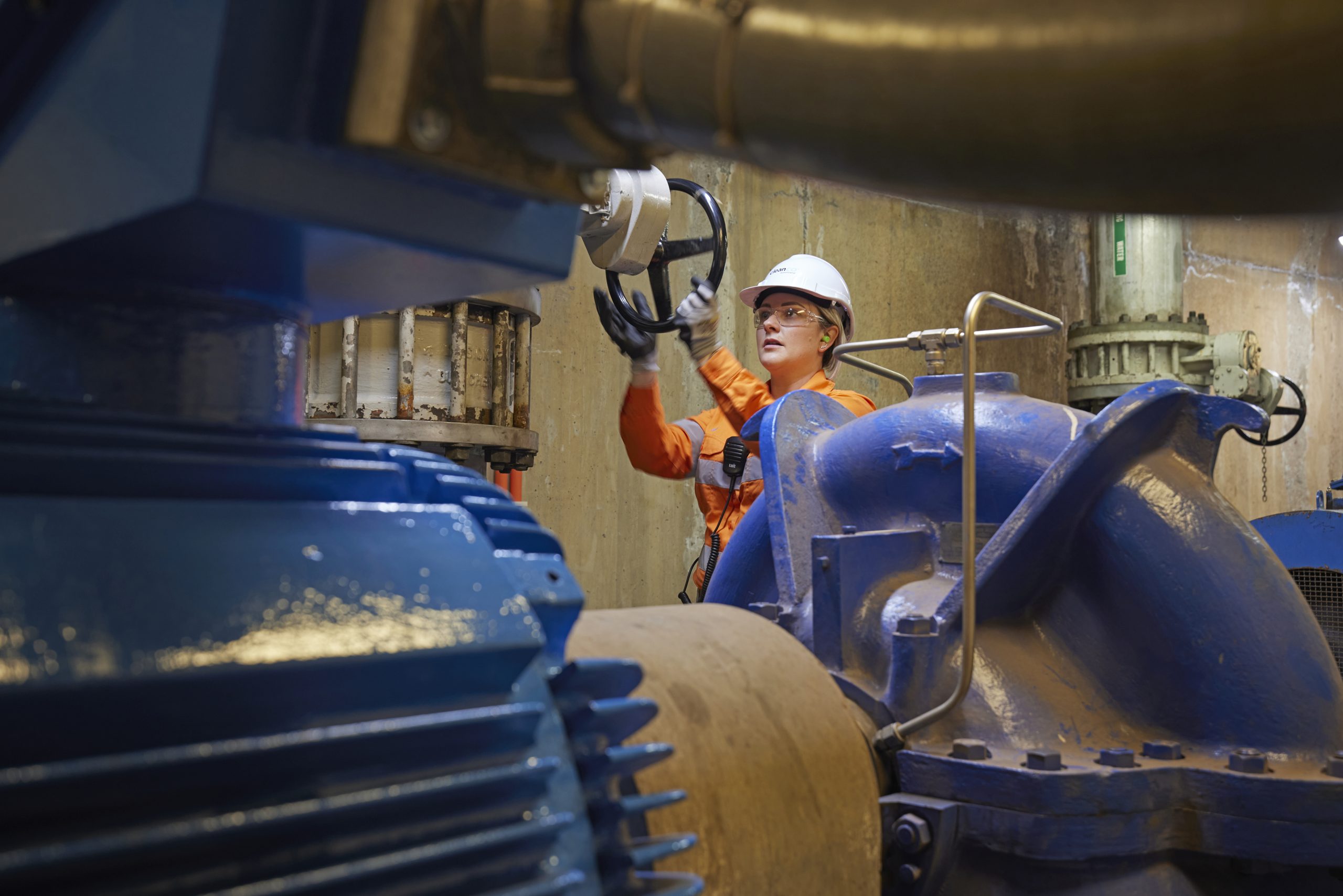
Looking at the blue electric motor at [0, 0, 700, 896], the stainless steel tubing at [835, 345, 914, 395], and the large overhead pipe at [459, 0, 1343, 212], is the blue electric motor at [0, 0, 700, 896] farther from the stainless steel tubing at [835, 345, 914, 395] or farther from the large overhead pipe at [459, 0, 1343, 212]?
the stainless steel tubing at [835, 345, 914, 395]

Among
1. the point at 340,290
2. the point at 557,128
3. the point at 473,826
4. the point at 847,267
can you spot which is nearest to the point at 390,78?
the point at 557,128

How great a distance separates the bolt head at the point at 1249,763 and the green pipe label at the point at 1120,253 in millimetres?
4639

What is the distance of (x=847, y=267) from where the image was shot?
5965 millimetres

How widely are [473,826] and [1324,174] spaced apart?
0.56 meters

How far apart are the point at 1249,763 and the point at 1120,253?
4709mm

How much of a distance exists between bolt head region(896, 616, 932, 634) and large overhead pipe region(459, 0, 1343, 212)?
119cm

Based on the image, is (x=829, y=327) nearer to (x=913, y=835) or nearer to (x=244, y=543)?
(x=913, y=835)

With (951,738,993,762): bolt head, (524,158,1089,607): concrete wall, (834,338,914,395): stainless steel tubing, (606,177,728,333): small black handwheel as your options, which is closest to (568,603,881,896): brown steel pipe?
(951,738,993,762): bolt head

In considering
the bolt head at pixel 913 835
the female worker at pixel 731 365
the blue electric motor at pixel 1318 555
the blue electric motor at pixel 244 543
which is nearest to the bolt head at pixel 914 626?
the bolt head at pixel 913 835

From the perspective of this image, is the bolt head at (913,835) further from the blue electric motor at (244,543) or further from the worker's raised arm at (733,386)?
the worker's raised arm at (733,386)

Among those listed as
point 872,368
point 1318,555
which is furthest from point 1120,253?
point 872,368

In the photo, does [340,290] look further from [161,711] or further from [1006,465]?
[1006,465]

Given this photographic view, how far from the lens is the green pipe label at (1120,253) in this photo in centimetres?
569

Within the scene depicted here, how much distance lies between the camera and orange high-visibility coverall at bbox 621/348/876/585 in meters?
3.78
